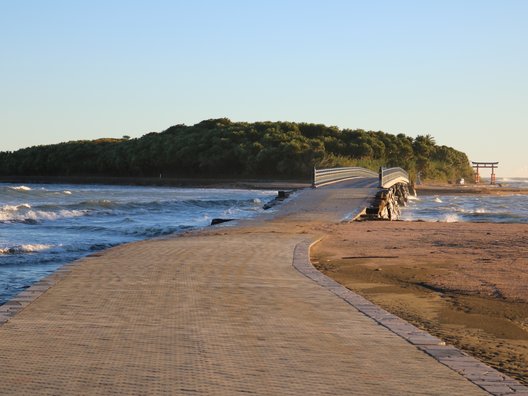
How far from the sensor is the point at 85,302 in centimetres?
1001

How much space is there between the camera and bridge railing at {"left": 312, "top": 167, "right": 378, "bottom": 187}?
49.1 m

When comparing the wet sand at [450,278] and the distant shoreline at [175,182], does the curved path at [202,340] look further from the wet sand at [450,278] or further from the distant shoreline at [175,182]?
the distant shoreline at [175,182]

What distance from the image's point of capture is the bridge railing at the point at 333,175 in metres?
49.1

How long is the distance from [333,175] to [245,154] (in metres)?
51.3

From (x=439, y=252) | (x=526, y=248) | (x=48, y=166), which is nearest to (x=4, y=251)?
(x=439, y=252)

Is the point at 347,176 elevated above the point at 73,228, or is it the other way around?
the point at 347,176

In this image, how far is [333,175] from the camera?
5728 centimetres

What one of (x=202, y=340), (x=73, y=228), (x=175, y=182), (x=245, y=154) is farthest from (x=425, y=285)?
(x=245, y=154)

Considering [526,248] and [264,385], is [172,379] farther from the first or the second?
[526,248]

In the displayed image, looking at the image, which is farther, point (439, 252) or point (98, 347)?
point (439, 252)

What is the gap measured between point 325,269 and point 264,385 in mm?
8803

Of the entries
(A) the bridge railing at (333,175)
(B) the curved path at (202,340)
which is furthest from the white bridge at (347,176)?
(B) the curved path at (202,340)

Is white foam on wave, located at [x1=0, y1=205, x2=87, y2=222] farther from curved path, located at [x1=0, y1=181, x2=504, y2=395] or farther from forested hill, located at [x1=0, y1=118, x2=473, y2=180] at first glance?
forested hill, located at [x1=0, y1=118, x2=473, y2=180]

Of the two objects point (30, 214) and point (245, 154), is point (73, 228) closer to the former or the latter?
point (30, 214)
